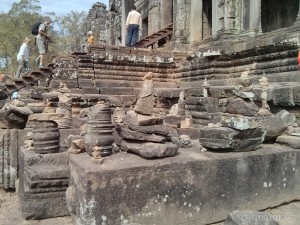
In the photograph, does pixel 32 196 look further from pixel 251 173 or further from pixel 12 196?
pixel 251 173

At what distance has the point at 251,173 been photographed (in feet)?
9.93

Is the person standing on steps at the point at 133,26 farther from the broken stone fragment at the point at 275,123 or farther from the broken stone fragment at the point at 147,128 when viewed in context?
the broken stone fragment at the point at 147,128

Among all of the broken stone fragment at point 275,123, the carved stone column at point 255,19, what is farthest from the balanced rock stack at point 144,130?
the carved stone column at point 255,19

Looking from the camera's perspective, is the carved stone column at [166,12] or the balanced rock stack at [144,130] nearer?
the balanced rock stack at [144,130]

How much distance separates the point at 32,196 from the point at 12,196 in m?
1.05

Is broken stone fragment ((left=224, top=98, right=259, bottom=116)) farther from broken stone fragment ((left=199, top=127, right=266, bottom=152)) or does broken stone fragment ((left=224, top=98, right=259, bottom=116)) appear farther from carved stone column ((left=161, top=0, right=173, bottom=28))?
carved stone column ((left=161, top=0, right=173, bottom=28))

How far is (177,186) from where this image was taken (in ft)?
8.68

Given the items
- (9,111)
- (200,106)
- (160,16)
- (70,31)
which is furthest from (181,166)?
(70,31)

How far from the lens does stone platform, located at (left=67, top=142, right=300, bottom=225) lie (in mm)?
2375

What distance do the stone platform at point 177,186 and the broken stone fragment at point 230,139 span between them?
0.08 metres

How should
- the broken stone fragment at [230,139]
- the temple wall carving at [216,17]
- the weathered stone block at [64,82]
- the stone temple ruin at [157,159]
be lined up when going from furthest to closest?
1. the temple wall carving at [216,17]
2. the weathered stone block at [64,82]
3. the broken stone fragment at [230,139]
4. the stone temple ruin at [157,159]

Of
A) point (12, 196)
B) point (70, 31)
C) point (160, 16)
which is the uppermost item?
point (70, 31)

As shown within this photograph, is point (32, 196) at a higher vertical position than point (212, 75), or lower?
lower

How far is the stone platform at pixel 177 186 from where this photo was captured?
238 cm
